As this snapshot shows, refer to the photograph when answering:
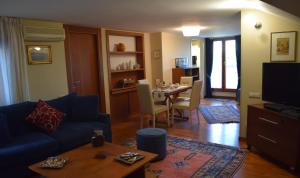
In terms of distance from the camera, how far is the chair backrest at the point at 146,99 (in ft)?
14.8

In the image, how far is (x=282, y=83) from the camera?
313cm

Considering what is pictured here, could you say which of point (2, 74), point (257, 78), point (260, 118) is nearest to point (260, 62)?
point (257, 78)

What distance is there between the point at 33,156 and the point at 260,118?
3.07m

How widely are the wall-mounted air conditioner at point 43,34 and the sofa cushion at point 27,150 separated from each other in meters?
1.60

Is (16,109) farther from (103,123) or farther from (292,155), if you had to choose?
(292,155)

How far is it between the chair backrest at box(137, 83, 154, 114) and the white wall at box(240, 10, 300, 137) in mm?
1698

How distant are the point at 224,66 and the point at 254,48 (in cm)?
463

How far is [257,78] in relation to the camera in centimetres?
366

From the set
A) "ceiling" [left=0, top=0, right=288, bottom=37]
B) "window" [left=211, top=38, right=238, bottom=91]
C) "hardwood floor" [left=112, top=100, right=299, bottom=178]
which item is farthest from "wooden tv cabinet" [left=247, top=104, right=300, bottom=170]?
"window" [left=211, top=38, right=238, bottom=91]

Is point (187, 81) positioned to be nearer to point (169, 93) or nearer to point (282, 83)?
point (169, 93)

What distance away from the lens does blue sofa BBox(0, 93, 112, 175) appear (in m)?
2.74

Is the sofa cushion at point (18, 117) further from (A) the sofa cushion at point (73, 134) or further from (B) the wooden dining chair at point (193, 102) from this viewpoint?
(B) the wooden dining chair at point (193, 102)

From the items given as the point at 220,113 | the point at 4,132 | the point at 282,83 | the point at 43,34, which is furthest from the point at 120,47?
the point at 282,83

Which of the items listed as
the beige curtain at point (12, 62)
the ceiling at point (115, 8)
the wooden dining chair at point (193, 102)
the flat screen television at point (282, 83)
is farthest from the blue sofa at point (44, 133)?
the flat screen television at point (282, 83)
